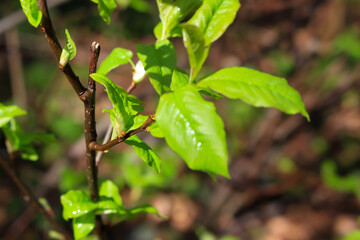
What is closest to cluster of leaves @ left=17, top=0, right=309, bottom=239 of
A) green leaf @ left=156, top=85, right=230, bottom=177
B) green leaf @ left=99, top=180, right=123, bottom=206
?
green leaf @ left=156, top=85, right=230, bottom=177

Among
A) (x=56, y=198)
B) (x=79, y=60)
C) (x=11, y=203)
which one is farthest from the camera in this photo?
(x=79, y=60)

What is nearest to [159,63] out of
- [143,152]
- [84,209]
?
[143,152]

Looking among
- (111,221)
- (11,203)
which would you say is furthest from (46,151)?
(111,221)

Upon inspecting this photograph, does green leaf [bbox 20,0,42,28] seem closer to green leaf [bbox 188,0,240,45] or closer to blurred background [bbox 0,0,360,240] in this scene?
green leaf [bbox 188,0,240,45]

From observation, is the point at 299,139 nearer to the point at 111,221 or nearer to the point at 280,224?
the point at 280,224

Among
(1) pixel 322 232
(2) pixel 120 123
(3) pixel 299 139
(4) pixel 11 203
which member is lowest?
(1) pixel 322 232

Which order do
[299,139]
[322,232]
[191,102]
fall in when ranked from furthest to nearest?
[299,139] < [322,232] < [191,102]
